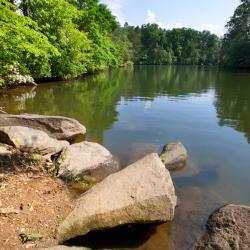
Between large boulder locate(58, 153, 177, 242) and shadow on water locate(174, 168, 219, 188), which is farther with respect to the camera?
shadow on water locate(174, 168, 219, 188)

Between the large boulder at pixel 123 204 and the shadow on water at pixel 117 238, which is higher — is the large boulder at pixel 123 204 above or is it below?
above

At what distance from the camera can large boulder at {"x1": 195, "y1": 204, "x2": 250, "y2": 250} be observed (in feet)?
13.8

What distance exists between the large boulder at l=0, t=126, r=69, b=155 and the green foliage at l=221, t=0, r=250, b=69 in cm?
5050

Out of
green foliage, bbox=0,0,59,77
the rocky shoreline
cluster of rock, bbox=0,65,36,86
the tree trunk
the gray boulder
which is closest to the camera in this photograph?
the rocky shoreline

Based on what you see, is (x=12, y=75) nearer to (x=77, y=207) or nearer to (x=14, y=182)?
(x=14, y=182)

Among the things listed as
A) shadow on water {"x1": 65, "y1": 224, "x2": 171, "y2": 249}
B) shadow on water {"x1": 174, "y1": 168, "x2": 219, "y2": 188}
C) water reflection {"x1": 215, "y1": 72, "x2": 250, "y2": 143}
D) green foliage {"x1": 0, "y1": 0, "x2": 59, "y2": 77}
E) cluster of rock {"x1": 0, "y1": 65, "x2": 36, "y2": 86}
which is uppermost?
green foliage {"x1": 0, "y1": 0, "x2": 59, "y2": 77}

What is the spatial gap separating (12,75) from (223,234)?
15.3 meters

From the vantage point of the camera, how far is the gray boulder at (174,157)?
771 cm

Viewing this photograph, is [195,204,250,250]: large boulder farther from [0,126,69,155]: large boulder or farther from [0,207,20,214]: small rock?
[0,126,69,155]: large boulder

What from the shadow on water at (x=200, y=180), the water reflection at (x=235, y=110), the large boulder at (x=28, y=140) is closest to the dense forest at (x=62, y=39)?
the large boulder at (x=28, y=140)

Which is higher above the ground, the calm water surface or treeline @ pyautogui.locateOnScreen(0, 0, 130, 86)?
treeline @ pyautogui.locateOnScreen(0, 0, 130, 86)

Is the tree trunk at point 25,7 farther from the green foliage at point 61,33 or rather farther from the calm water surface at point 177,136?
the calm water surface at point 177,136

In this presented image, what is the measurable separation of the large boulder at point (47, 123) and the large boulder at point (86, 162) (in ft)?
4.80

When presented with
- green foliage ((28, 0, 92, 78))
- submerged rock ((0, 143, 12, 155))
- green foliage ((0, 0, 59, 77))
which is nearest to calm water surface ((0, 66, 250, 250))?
green foliage ((0, 0, 59, 77))
